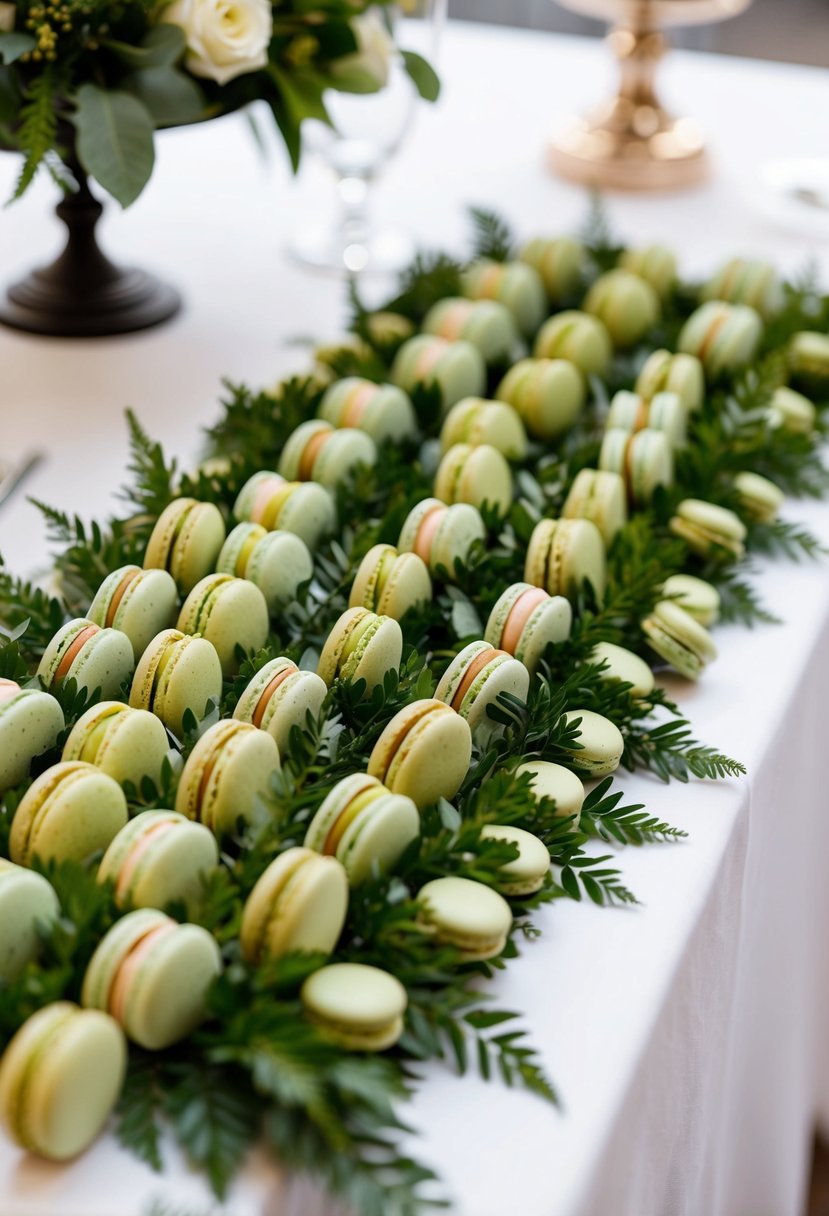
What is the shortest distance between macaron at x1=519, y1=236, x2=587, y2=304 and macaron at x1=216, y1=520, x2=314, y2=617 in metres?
0.50

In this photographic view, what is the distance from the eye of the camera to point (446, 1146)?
18.4 inches

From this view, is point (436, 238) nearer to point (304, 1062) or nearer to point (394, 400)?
point (394, 400)

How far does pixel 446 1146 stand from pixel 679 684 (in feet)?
1.14

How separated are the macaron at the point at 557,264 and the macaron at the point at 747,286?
11 cm

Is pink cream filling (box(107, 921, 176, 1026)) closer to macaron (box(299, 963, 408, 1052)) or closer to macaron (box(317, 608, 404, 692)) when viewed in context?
macaron (box(299, 963, 408, 1052))

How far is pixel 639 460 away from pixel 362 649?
0.29 meters

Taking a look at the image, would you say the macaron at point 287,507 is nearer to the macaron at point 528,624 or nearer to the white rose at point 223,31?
the macaron at point 528,624

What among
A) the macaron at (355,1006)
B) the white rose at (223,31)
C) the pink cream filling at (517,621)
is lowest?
the macaron at (355,1006)

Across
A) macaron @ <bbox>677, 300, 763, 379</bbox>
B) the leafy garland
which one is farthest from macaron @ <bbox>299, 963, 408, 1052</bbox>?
macaron @ <bbox>677, 300, 763, 379</bbox>

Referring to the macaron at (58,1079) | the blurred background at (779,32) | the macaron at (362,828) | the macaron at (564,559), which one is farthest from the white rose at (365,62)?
the blurred background at (779,32)

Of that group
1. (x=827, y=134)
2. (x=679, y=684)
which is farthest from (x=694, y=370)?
(x=827, y=134)

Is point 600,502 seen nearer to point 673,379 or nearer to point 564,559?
point 564,559

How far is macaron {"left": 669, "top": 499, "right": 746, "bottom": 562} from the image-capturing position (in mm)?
817

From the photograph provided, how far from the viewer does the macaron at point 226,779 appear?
1.80ft
